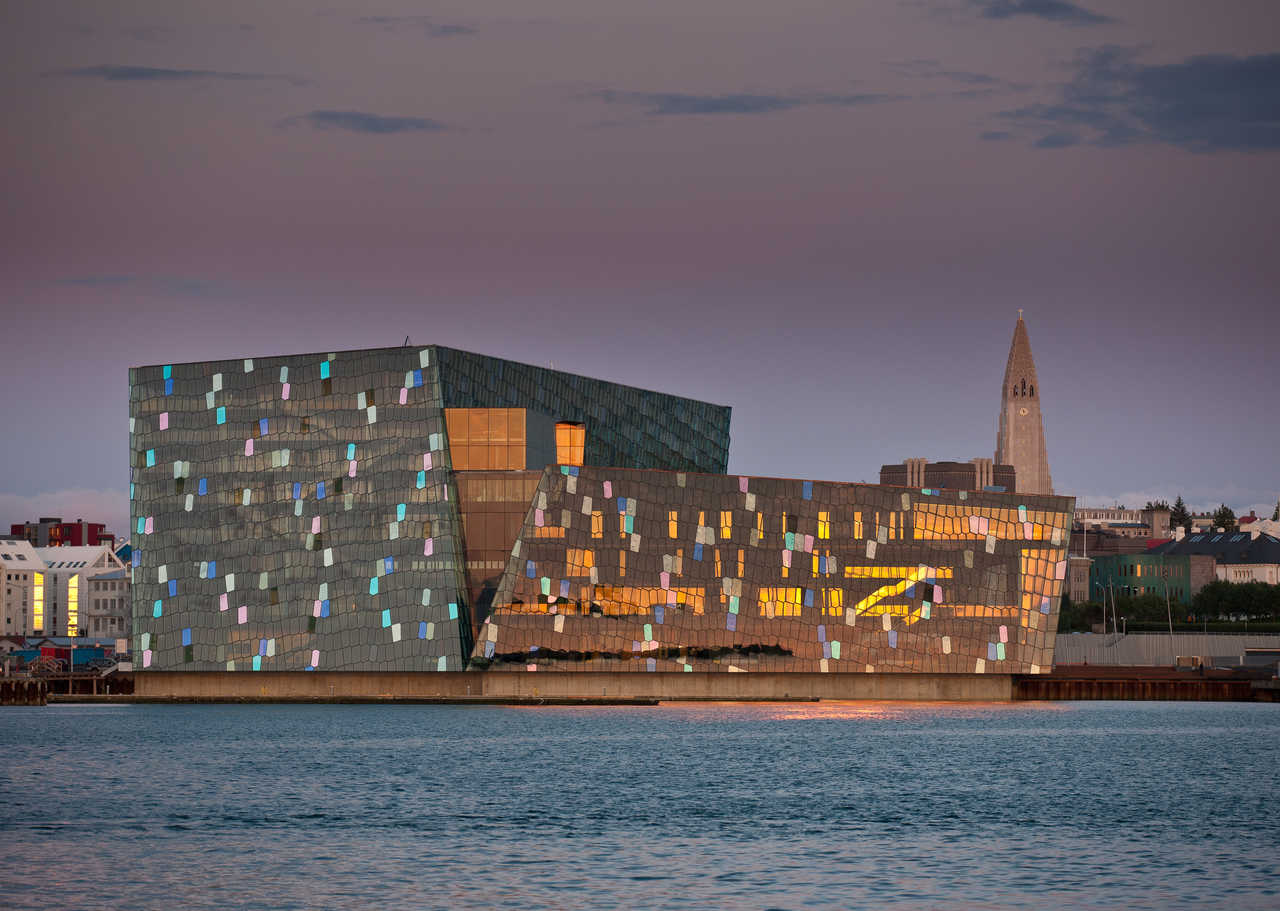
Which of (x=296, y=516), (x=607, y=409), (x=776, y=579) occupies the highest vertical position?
(x=607, y=409)

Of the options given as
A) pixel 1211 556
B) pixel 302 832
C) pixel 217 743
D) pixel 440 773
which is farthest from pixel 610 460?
pixel 1211 556

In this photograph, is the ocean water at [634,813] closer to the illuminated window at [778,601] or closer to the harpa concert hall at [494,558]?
the harpa concert hall at [494,558]

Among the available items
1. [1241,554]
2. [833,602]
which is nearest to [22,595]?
[1241,554]

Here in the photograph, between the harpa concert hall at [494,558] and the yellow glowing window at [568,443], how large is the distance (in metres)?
0.38

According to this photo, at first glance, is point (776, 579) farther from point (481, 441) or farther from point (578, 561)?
point (481, 441)

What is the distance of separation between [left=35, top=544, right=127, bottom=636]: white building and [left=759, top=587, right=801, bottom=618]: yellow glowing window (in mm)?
99140

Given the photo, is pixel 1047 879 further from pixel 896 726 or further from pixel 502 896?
pixel 896 726

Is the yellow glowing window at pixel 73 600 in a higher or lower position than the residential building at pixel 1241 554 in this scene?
lower

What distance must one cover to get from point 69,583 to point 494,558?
327 ft

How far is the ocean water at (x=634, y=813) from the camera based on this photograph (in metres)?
33.3

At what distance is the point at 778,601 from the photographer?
84750mm

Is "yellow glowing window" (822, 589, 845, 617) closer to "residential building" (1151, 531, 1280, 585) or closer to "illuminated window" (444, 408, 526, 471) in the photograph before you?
"illuminated window" (444, 408, 526, 471)

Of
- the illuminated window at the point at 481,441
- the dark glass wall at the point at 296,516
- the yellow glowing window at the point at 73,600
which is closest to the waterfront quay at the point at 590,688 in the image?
the dark glass wall at the point at 296,516

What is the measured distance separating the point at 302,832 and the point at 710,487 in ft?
146
